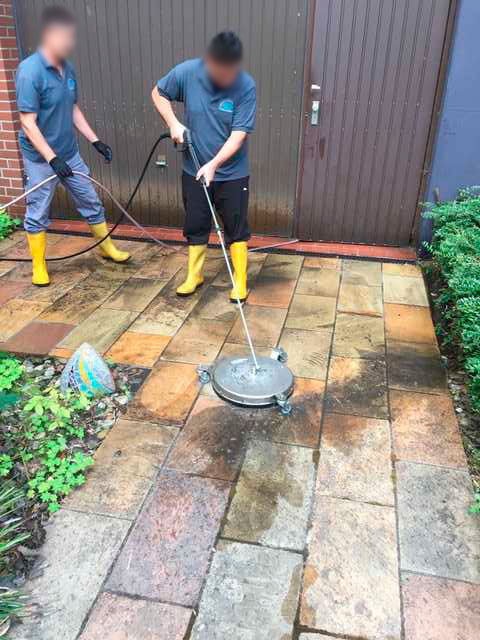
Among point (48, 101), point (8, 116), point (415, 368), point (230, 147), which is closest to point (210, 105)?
point (230, 147)

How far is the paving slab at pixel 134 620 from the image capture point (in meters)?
1.75

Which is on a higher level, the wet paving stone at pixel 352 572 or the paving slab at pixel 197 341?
the wet paving stone at pixel 352 572

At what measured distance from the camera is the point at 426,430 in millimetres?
2699

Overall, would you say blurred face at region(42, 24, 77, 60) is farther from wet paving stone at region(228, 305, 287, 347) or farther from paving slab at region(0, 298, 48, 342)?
wet paving stone at region(228, 305, 287, 347)

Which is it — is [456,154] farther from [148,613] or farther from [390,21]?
[148,613]

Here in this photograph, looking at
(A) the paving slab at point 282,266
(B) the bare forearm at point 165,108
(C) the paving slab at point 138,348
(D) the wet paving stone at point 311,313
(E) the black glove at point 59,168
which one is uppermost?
(B) the bare forearm at point 165,108

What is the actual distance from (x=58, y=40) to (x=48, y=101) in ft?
1.55

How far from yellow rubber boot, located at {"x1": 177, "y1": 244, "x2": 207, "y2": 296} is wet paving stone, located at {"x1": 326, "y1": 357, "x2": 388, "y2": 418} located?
1.33 meters

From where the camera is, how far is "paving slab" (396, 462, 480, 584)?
Result: 79.0 inches

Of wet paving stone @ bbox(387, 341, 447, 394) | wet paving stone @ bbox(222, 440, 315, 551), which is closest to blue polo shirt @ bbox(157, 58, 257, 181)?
wet paving stone @ bbox(387, 341, 447, 394)

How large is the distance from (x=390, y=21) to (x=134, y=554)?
14.0 feet

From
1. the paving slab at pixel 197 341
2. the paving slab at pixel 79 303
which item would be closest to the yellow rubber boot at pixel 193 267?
the paving slab at pixel 197 341

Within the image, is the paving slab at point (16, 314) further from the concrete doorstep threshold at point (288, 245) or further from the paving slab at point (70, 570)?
the paving slab at point (70, 570)

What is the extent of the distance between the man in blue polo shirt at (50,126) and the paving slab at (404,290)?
2390 millimetres
